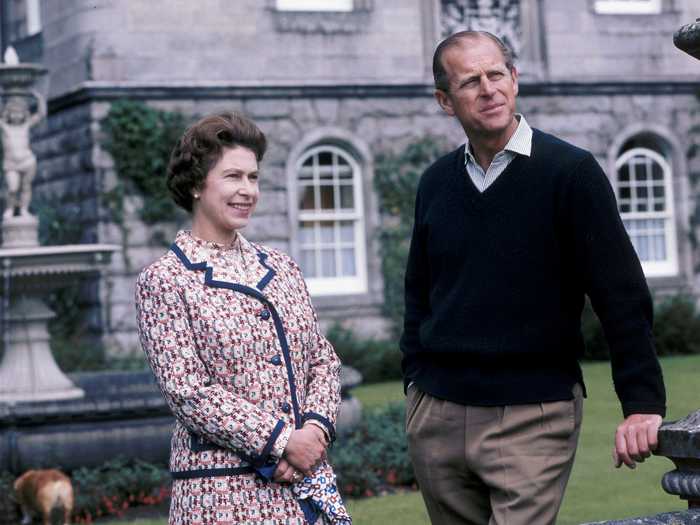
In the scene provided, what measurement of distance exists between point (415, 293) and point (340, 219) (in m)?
13.8

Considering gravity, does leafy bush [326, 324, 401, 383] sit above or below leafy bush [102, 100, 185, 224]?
below

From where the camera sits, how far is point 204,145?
382 centimetres

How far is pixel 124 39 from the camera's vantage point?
16.9m

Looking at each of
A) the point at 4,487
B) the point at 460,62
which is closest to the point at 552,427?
the point at 460,62

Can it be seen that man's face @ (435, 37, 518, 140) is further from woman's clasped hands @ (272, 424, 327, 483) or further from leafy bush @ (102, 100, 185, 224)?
leafy bush @ (102, 100, 185, 224)

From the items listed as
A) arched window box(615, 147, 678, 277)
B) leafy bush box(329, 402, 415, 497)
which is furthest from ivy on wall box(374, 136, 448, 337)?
leafy bush box(329, 402, 415, 497)

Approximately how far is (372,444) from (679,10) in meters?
11.2

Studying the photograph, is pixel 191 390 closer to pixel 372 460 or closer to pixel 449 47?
pixel 449 47

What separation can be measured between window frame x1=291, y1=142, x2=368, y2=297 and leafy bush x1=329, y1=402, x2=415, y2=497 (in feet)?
23.5

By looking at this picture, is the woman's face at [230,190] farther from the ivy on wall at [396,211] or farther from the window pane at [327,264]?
the window pane at [327,264]

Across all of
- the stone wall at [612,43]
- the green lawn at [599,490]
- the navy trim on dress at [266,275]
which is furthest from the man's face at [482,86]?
the stone wall at [612,43]

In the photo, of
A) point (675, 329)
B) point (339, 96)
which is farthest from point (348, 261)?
point (675, 329)

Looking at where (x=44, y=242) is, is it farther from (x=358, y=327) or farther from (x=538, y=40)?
(x=538, y=40)

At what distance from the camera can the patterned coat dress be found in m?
3.65
